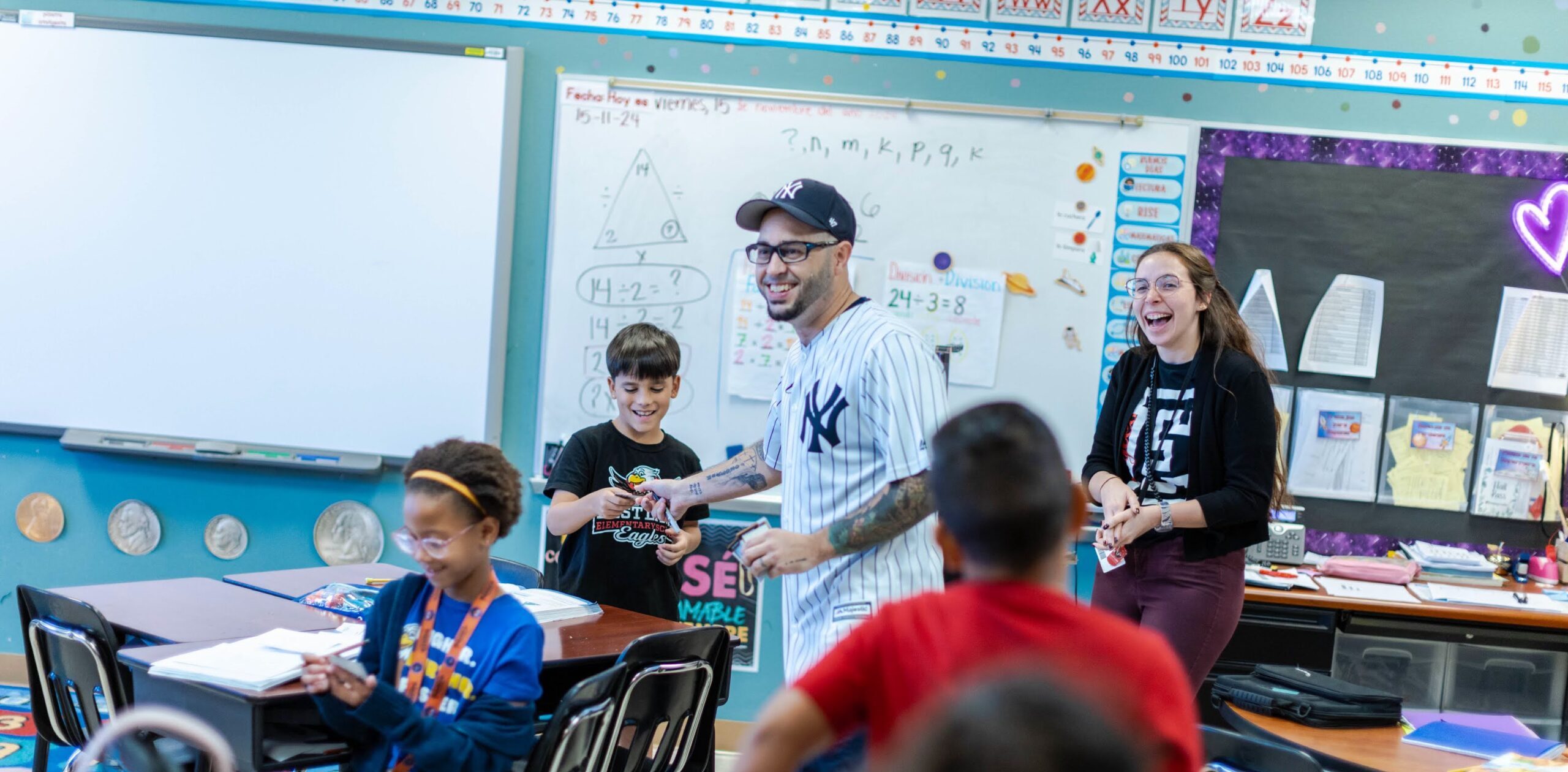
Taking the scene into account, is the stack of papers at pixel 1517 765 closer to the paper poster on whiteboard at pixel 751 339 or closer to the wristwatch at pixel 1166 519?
the wristwatch at pixel 1166 519

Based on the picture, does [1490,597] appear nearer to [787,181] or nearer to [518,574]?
[787,181]

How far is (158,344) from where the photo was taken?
4066mm

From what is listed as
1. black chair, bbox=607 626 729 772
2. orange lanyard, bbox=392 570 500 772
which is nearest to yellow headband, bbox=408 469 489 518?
orange lanyard, bbox=392 570 500 772

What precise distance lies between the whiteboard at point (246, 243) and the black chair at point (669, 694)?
1.92 m

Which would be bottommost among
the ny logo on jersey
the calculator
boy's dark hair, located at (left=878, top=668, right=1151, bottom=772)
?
the calculator

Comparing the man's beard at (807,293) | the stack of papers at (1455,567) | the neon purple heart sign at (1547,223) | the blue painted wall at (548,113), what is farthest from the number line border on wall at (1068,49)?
the man's beard at (807,293)

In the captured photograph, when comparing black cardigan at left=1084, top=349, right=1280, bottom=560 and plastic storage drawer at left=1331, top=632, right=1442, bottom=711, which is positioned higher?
black cardigan at left=1084, top=349, right=1280, bottom=560

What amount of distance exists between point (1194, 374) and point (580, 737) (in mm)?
1582

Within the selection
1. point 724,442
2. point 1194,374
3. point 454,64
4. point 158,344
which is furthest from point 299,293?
point 1194,374

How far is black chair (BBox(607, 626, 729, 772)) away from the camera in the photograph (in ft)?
7.20

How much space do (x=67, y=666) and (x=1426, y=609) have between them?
3.64 metres

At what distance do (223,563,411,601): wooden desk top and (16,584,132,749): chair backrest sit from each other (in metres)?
0.43

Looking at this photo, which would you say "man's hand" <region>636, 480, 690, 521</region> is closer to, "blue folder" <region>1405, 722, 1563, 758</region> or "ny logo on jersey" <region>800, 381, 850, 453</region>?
"ny logo on jersey" <region>800, 381, 850, 453</region>

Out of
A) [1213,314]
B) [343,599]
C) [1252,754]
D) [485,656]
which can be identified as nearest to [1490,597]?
[1213,314]
